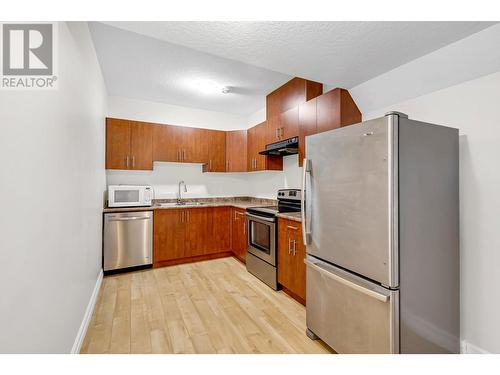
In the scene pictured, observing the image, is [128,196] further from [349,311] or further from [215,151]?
[349,311]

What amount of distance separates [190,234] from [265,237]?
4.49 feet

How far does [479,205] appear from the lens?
1.70 m

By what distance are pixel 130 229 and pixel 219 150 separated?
6.52 feet

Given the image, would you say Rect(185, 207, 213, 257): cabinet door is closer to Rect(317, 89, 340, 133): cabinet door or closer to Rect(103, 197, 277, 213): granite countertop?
Rect(103, 197, 277, 213): granite countertop

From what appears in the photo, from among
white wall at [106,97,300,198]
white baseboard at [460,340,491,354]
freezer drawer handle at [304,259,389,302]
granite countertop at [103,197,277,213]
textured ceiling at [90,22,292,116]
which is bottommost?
white baseboard at [460,340,491,354]

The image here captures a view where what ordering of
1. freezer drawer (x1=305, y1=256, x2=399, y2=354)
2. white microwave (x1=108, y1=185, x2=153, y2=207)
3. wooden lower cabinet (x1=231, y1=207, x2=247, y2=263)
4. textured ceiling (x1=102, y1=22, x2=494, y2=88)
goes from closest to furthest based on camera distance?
freezer drawer (x1=305, y1=256, x2=399, y2=354)
textured ceiling (x1=102, y1=22, x2=494, y2=88)
white microwave (x1=108, y1=185, x2=153, y2=207)
wooden lower cabinet (x1=231, y1=207, x2=247, y2=263)

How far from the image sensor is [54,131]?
1.30 m

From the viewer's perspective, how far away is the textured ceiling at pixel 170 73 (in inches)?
93.5

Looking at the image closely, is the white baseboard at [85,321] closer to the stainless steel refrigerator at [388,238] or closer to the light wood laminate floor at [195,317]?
the light wood laminate floor at [195,317]

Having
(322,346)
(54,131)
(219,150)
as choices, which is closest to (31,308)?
(54,131)

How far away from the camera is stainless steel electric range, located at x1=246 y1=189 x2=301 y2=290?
112 inches

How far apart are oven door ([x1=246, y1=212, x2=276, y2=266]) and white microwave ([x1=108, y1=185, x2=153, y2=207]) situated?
162 cm

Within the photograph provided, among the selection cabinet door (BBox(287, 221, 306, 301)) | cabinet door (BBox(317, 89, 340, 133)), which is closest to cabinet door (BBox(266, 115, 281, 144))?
cabinet door (BBox(317, 89, 340, 133))
